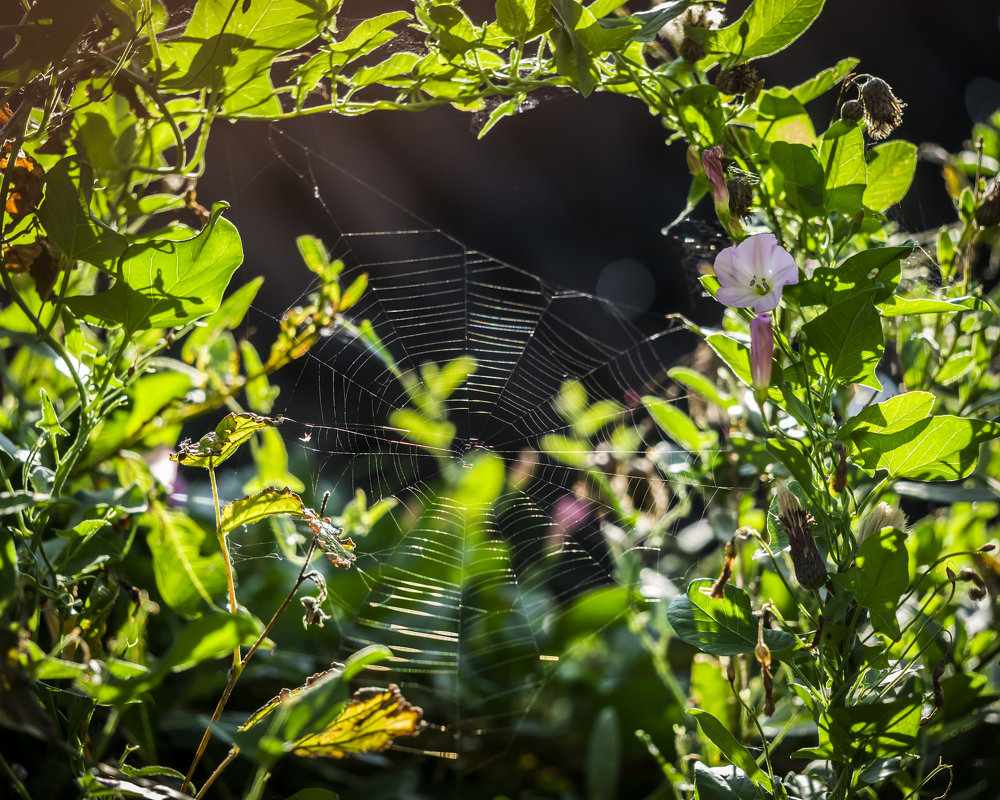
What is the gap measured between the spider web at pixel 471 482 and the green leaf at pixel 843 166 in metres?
0.34

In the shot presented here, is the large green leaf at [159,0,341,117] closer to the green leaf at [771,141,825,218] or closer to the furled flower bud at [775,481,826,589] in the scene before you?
the green leaf at [771,141,825,218]

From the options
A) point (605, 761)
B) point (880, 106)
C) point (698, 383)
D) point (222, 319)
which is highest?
point (880, 106)

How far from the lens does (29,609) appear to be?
24.1 inches

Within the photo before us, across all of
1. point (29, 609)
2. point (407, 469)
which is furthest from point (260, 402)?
point (407, 469)

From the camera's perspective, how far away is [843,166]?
55 centimetres

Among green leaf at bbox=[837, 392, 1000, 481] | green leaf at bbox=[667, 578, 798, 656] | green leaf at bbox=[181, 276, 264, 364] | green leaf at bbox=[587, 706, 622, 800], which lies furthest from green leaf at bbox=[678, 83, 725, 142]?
green leaf at bbox=[587, 706, 622, 800]

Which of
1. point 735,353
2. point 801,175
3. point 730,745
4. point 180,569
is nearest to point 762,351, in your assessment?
point 735,353

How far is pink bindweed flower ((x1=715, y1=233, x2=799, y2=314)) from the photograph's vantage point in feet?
1.62

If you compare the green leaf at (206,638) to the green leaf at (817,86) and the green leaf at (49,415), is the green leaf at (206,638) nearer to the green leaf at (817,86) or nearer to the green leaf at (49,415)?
the green leaf at (49,415)

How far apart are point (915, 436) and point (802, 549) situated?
11 centimetres

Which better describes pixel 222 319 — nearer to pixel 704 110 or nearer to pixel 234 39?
pixel 234 39

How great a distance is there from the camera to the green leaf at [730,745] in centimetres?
49

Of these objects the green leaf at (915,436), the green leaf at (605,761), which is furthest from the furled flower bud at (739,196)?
the green leaf at (605,761)

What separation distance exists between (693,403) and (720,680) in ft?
1.05
